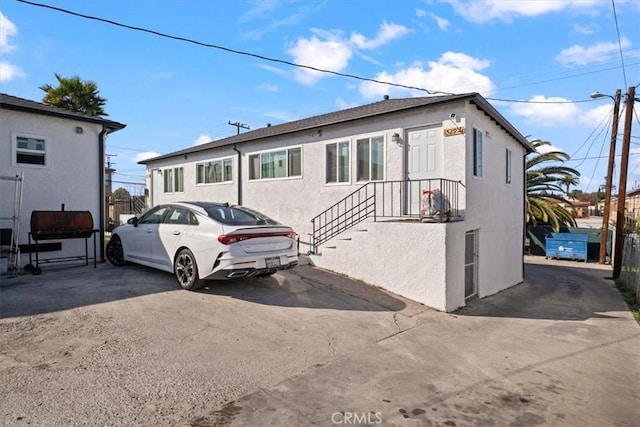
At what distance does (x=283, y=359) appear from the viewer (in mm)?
4711

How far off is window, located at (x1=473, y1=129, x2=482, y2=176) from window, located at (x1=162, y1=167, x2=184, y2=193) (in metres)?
12.4

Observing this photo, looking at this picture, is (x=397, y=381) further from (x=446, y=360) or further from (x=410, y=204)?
(x=410, y=204)

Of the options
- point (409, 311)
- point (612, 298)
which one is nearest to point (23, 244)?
point (409, 311)

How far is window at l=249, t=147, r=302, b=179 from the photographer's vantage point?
1245 cm

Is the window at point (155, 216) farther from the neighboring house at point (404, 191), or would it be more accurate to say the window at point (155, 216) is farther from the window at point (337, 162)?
the window at point (337, 162)

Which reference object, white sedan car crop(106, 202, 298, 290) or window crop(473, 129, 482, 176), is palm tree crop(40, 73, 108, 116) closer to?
white sedan car crop(106, 202, 298, 290)

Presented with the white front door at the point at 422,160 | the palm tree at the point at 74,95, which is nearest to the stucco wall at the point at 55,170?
the white front door at the point at 422,160

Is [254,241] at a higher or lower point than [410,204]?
lower

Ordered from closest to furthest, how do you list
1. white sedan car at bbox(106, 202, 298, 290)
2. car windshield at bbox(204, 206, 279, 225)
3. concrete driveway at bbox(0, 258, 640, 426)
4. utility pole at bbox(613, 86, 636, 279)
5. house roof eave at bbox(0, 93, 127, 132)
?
concrete driveway at bbox(0, 258, 640, 426) → white sedan car at bbox(106, 202, 298, 290) → car windshield at bbox(204, 206, 279, 225) → house roof eave at bbox(0, 93, 127, 132) → utility pole at bbox(613, 86, 636, 279)

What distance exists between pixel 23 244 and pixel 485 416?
9.64 meters

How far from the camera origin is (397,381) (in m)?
4.36

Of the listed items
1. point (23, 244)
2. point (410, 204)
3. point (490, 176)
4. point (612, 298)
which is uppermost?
point (490, 176)

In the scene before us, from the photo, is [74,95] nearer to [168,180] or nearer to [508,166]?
[168,180]
